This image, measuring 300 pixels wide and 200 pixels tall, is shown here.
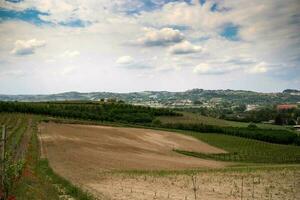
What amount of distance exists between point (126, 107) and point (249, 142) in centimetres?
5812

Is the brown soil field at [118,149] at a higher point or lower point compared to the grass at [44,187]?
lower

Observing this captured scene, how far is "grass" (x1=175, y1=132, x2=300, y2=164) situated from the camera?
72688 mm

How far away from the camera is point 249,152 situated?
8031cm

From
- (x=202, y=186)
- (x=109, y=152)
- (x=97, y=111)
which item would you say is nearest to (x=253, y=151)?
(x=109, y=152)

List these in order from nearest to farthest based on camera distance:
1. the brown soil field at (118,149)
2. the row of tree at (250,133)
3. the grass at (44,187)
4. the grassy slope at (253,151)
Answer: the grass at (44,187), the brown soil field at (118,149), the grassy slope at (253,151), the row of tree at (250,133)

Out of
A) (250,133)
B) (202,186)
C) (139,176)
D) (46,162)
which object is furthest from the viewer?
(250,133)

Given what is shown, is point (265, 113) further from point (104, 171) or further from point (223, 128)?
point (104, 171)

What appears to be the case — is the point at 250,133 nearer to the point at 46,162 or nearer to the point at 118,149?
the point at 118,149

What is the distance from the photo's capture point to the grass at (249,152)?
72688 mm

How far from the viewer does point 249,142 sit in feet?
315

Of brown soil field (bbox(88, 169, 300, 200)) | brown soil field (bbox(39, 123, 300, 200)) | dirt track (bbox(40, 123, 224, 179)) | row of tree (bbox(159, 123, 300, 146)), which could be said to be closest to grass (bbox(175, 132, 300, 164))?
dirt track (bbox(40, 123, 224, 179))

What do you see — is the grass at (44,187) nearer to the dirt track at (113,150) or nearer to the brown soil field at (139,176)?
the brown soil field at (139,176)

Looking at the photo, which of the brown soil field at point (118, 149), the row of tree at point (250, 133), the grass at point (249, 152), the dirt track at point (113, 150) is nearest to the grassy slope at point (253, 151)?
the grass at point (249, 152)

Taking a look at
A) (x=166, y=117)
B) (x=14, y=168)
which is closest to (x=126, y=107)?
(x=166, y=117)
